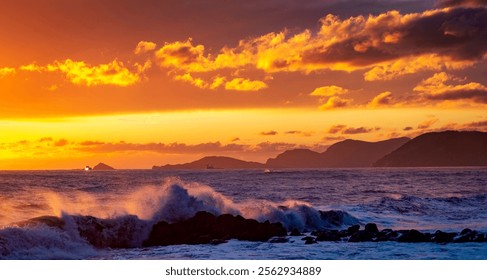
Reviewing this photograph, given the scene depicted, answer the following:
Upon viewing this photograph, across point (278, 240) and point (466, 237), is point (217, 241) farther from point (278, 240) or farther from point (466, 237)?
point (466, 237)

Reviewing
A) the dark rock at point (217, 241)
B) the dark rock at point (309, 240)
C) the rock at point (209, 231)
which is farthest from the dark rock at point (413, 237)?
the dark rock at point (217, 241)

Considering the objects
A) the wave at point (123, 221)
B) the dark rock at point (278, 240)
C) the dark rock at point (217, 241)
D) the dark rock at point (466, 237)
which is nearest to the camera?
the wave at point (123, 221)

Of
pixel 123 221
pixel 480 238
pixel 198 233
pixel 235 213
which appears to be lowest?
pixel 480 238

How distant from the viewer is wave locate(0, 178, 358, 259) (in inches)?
667

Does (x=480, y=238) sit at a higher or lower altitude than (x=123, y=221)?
lower

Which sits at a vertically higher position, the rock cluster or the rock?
the rock

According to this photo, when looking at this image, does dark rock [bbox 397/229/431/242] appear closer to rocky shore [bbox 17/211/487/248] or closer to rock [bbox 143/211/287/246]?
rocky shore [bbox 17/211/487/248]

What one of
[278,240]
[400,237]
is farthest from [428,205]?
[278,240]

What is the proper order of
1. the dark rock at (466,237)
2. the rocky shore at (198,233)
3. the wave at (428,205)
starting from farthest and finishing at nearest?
the wave at (428,205)
the rocky shore at (198,233)
the dark rock at (466,237)

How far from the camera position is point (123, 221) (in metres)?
20.3

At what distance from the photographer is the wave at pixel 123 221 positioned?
55.6 ft

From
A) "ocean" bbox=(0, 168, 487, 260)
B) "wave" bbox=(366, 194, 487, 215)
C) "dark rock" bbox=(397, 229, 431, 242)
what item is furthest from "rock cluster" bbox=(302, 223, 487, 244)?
"wave" bbox=(366, 194, 487, 215)

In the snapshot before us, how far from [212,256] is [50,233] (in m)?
5.16

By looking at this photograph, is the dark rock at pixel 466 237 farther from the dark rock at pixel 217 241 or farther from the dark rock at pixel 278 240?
the dark rock at pixel 217 241
